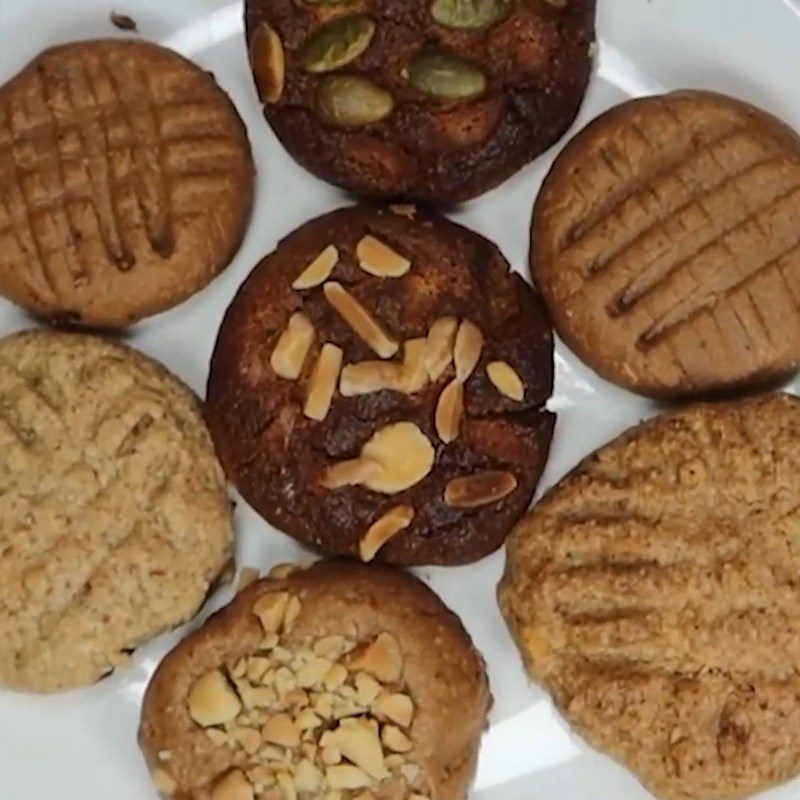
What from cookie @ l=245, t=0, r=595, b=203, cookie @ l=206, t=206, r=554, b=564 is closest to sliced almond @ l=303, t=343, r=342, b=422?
cookie @ l=206, t=206, r=554, b=564

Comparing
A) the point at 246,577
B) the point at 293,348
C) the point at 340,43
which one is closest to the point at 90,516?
the point at 246,577

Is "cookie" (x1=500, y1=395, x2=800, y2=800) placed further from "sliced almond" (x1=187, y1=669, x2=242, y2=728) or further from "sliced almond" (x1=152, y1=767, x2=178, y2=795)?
→ "sliced almond" (x1=152, y1=767, x2=178, y2=795)

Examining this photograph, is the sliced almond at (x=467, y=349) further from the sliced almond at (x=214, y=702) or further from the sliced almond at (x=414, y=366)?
the sliced almond at (x=214, y=702)

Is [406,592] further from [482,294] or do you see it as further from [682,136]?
[682,136]

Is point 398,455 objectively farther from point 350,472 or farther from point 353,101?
point 353,101

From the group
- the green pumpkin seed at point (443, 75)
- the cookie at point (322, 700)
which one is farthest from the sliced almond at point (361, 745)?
the green pumpkin seed at point (443, 75)

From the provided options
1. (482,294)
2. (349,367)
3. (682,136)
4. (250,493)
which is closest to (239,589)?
(250,493)
